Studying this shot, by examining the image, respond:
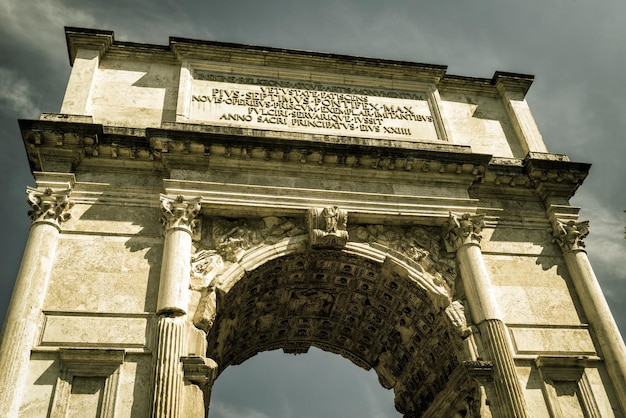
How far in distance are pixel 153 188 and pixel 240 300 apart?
2.96 m

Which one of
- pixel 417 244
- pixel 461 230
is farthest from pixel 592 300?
pixel 417 244

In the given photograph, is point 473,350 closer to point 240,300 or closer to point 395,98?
point 240,300

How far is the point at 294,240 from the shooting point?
12.4 meters

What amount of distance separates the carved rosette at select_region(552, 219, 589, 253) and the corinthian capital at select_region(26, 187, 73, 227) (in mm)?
10331

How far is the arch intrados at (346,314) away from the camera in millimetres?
12297

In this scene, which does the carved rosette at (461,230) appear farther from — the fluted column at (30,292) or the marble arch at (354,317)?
the fluted column at (30,292)

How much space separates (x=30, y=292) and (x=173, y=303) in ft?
8.00

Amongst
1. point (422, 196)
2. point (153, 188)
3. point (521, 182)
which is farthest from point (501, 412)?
point (153, 188)

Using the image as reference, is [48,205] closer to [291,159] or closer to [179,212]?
[179,212]

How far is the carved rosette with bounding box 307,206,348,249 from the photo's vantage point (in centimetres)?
1225

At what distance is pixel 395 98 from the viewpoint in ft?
51.0

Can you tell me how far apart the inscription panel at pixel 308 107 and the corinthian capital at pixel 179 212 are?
8.32 feet

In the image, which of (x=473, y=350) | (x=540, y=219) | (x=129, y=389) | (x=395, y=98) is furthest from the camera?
(x=395, y=98)

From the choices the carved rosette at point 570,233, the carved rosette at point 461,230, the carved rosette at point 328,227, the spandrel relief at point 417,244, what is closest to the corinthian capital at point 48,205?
the carved rosette at point 328,227
